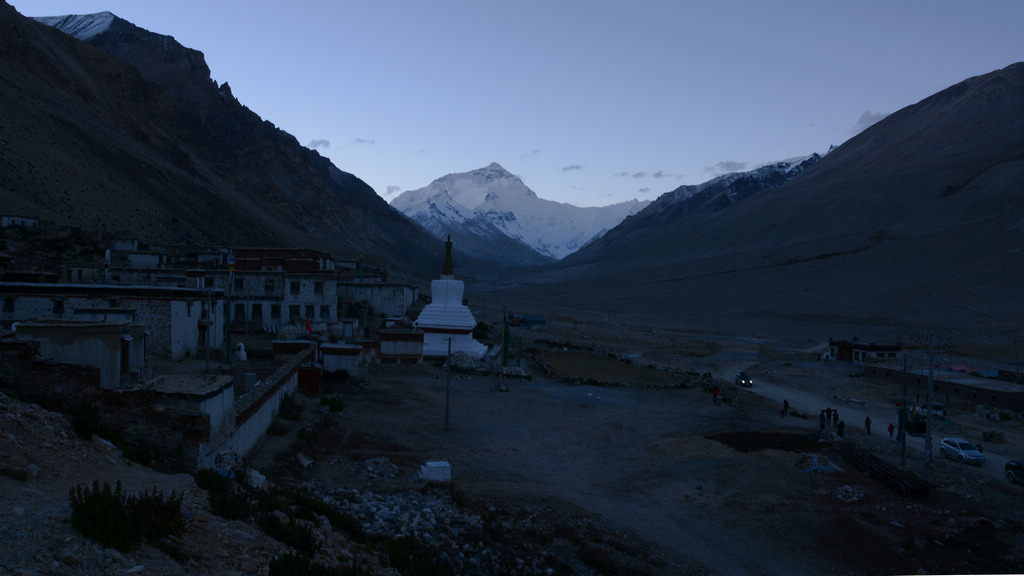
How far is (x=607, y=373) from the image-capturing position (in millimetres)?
35625

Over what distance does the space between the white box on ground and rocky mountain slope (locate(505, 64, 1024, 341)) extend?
54.6m

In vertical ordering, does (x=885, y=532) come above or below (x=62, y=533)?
below

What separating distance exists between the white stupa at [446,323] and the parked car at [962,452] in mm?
19464

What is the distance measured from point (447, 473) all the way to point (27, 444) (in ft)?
Result: 25.2

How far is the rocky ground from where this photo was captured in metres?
7.57

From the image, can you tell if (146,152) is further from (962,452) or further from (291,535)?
(291,535)

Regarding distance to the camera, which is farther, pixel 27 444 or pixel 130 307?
pixel 130 307

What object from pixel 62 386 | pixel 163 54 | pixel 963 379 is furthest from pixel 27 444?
pixel 163 54

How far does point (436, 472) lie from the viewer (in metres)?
14.6

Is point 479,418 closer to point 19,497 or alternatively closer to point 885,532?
point 885,532

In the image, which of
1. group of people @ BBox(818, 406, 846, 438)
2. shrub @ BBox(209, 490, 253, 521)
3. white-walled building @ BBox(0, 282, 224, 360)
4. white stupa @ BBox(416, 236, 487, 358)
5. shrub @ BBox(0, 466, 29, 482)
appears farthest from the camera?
white stupa @ BBox(416, 236, 487, 358)

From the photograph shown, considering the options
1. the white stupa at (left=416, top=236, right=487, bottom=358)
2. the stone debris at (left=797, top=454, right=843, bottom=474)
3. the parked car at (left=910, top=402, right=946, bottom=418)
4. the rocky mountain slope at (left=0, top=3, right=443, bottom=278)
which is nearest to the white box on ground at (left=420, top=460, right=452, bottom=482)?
the stone debris at (left=797, top=454, right=843, bottom=474)

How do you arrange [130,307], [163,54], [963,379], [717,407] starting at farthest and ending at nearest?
[163,54] < [963,379] < [717,407] < [130,307]

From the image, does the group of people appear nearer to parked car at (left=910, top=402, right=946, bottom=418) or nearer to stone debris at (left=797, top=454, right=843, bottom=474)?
parked car at (left=910, top=402, right=946, bottom=418)
